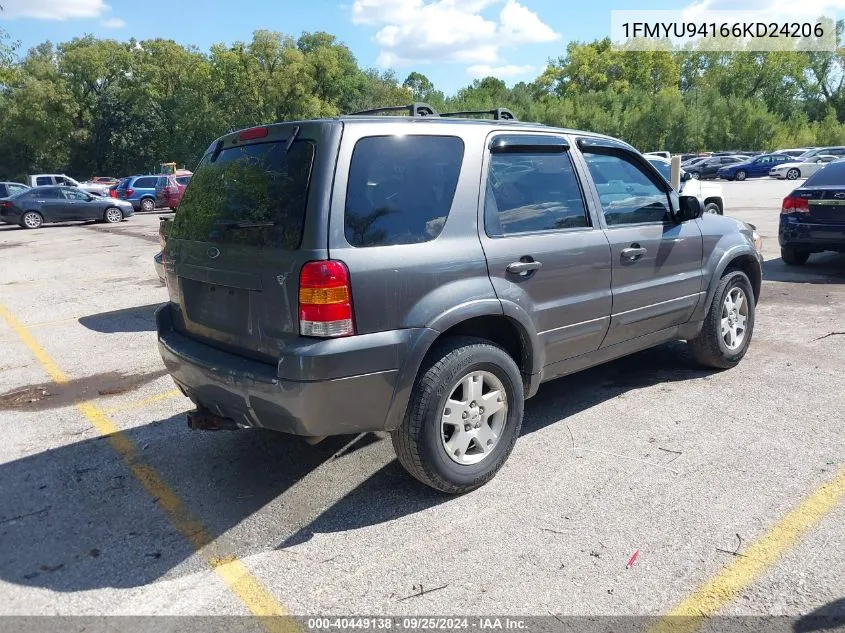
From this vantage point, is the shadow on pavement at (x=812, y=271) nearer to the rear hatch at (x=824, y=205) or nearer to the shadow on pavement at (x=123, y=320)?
the rear hatch at (x=824, y=205)

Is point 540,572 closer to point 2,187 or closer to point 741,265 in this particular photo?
point 741,265

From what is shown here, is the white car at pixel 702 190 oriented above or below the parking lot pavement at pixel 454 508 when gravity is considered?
above

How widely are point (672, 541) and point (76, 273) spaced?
11.5m

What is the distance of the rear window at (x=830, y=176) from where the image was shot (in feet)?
30.9

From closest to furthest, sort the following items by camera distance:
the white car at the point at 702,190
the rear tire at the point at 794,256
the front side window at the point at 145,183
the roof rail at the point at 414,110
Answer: the roof rail at the point at 414,110 < the rear tire at the point at 794,256 < the white car at the point at 702,190 < the front side window at the point at 145,183

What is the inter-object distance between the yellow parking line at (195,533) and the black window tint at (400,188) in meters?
1.55

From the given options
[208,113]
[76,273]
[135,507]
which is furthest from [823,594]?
[208,113]

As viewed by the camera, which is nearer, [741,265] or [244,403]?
[244,403]

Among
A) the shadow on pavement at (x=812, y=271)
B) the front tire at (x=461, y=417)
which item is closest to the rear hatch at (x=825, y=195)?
the shadow on pavement at (x=812, y=271)

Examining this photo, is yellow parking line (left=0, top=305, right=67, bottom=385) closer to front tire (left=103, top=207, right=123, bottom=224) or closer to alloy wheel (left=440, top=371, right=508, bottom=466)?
alloy wheel (left=440, top=371, right=508, bottom=466)

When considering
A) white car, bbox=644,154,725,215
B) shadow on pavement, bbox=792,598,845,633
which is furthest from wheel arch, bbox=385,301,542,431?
white car, bbox=644,154,725,215

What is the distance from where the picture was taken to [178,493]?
3.73 metres

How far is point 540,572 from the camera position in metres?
2.92

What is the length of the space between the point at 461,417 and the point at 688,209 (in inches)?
99.0
